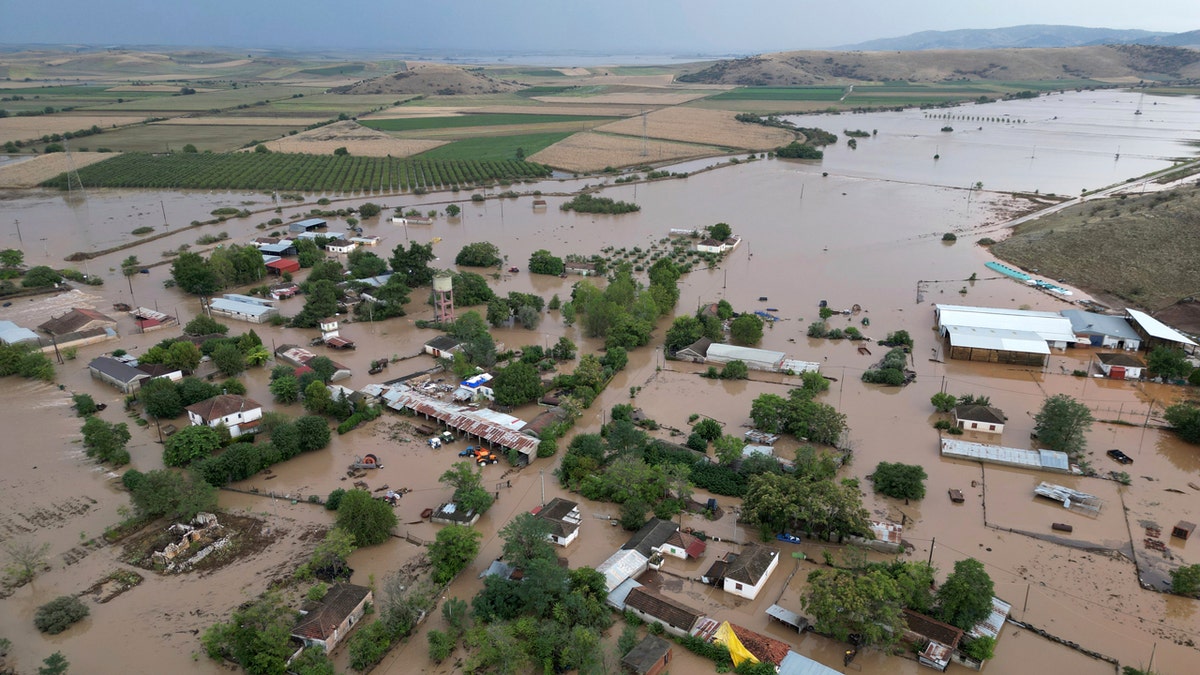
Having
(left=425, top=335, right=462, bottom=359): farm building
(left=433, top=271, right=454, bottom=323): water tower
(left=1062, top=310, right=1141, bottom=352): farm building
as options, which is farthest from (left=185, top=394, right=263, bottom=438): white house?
(left=1062, top=310, right=1141, bottom=352): farm building

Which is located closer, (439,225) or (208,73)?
(439,225)

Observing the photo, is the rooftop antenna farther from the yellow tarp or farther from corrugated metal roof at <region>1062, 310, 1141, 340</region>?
corrugated metal roof at <region>1062, 310, 1141, 340</region>

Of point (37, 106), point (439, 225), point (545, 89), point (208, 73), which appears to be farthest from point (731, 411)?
point (208, 73)

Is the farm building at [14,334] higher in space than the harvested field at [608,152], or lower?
lower

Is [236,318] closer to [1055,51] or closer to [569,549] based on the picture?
[569,549]

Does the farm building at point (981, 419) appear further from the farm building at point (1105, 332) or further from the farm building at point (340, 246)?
the farm building at point (340, 246)

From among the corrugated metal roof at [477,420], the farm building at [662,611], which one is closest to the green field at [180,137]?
the corrugated metal roof at [477,420]

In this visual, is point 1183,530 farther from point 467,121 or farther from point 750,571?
→ point 467,121
